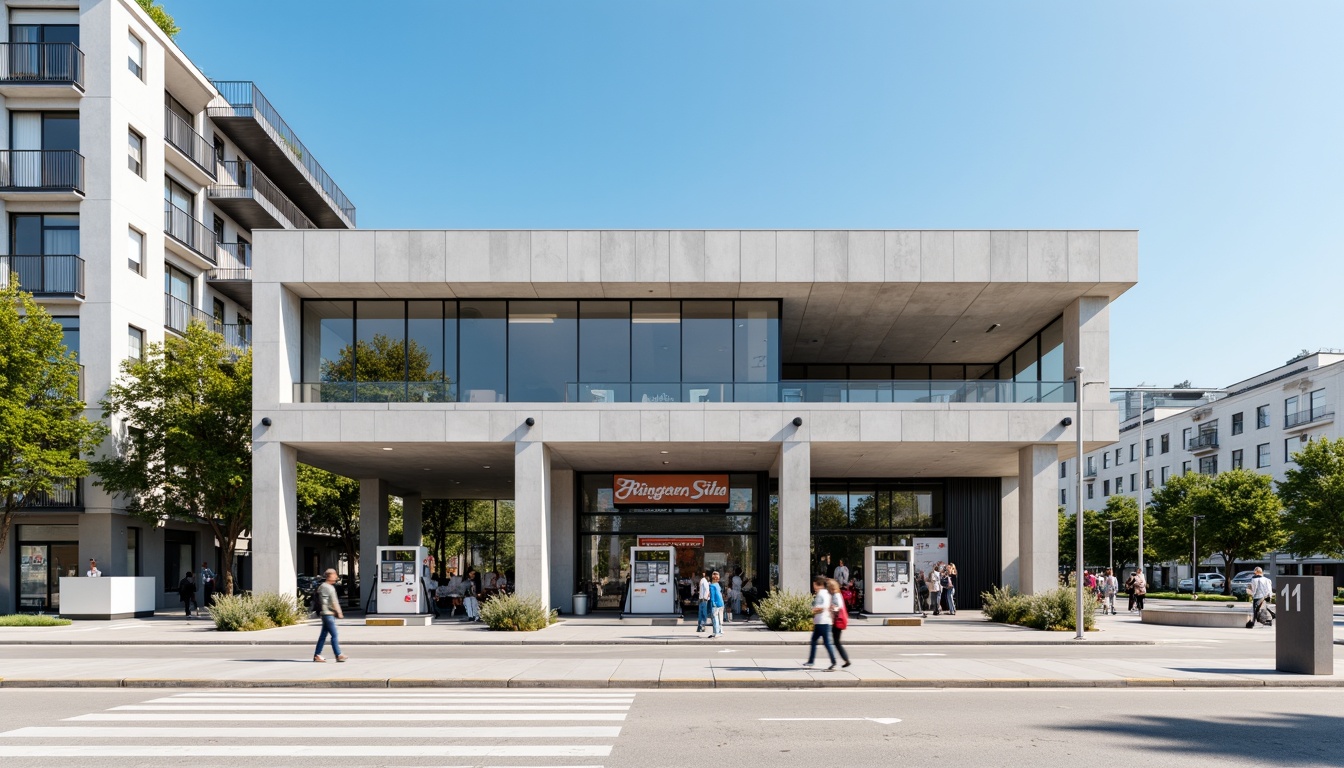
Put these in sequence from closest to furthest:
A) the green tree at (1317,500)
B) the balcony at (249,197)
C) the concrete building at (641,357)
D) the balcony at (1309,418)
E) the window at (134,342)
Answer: the concrete building at (641,357), the window at (134,342), the balcony at (249,197), the green tree at (1317,500), the balcony at (1309,418)

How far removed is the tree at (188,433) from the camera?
34562 mm

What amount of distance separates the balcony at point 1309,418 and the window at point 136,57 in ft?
243

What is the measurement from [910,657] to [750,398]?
448 inches

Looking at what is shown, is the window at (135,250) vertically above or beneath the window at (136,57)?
beneath

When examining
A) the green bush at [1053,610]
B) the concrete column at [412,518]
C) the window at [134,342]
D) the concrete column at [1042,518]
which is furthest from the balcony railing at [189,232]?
the green bush at [1053,610]

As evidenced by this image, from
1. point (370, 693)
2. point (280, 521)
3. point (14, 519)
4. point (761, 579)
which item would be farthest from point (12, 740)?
point (14, 519)

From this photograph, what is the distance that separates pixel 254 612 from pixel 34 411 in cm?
1260

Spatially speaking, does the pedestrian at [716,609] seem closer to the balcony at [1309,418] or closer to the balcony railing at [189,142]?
the balcony railing at [189,142]

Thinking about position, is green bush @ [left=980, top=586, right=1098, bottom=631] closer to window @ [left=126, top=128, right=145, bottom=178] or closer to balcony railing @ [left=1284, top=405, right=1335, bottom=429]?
window @ [left=126, top=128, right=145, bottom=178]

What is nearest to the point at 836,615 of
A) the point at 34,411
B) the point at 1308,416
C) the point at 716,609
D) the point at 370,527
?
the point at 716,609

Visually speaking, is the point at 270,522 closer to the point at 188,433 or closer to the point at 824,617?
the point at 188,433

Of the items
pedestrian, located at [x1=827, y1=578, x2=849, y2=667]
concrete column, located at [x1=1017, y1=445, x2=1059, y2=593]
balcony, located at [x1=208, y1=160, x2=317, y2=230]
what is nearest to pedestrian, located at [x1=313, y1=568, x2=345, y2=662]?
pedestrian, located at [x1=827, y1=578, x2=849, y2=667]

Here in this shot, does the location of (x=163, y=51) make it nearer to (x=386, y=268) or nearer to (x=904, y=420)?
(x=386, y=268)

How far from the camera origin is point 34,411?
32812 mm
